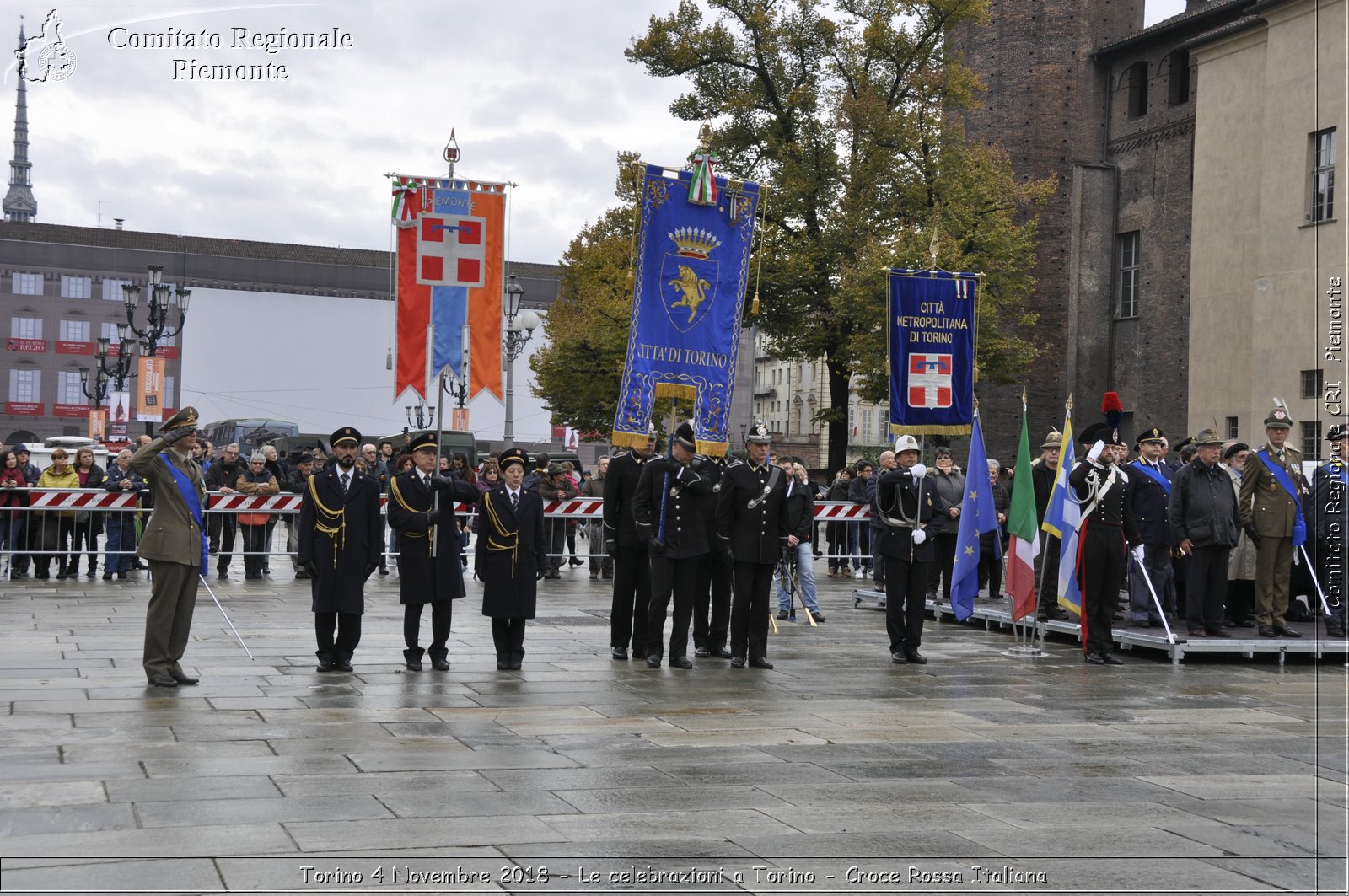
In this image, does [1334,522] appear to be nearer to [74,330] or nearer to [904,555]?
[904,555]

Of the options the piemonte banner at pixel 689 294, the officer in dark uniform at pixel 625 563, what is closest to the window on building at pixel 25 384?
the piemonte banner at pixel 689 294

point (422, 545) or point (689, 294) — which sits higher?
point (689, 294)

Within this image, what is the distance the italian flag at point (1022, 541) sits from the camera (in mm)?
13593

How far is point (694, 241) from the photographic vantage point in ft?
49.2

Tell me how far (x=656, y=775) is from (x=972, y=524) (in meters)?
7.44

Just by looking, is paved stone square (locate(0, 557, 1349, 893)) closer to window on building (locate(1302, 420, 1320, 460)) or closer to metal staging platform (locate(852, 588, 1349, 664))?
metal staging platform (locate(852, 588, 1349, 664))

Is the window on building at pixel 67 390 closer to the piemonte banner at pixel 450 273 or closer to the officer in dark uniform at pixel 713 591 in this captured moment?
the piemonte banner at pixel 450 273

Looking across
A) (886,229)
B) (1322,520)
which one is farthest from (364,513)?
(886,229)

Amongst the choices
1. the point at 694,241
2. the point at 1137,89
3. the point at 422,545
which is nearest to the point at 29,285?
the point at 1137,89

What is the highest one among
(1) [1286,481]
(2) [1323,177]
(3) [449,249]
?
(2) [1323,177]

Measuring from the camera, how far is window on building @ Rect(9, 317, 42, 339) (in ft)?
288

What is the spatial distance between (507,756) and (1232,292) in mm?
35348

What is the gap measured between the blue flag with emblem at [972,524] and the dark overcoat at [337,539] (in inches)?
235

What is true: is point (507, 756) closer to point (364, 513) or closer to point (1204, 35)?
point (364, 513)
